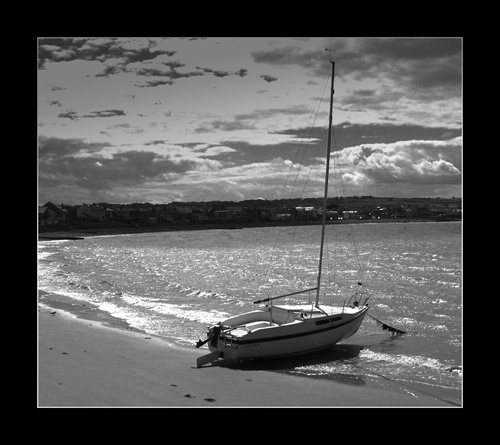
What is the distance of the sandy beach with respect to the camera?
33.8 ft

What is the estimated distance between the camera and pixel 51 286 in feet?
92.0

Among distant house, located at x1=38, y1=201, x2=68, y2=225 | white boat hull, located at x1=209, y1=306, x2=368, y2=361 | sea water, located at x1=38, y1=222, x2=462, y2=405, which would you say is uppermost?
distant house, located at x1=38, y1=201, x2=68, y2=225

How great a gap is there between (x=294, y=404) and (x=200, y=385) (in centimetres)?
210

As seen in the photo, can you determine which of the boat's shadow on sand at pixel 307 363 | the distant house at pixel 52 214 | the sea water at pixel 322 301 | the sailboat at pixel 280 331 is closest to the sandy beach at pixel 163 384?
the boat's shadow on sand at pixel 307 363

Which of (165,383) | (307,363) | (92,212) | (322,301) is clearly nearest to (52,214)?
(92,212)

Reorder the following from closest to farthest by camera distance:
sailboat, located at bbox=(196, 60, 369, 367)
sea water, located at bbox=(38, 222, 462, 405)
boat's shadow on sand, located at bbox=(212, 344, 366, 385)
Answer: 1. boat's shadow on sand, located at bbox=(212, 344, 366, 385)
2. sailboat, located at bbox=(196, 60, 369, 367)
3. sea water, located at bbox=(38, 222, 462, 405)

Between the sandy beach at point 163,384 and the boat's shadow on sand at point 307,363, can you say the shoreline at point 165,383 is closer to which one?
the sandy beach at point 163,384

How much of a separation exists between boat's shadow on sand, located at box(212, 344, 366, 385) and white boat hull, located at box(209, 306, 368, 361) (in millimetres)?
200

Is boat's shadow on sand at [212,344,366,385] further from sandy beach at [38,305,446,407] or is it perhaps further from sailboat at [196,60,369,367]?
sandy beach at [38,305,446,407]

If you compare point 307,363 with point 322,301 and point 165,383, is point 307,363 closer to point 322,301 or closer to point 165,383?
point 165,383

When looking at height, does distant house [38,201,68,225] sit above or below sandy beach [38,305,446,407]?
above

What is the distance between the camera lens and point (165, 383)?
11469 mm

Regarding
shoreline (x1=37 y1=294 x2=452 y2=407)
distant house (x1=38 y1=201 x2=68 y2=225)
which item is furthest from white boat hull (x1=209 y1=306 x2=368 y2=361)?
distant house (x1=38 y1=201 x2=68 y2=225)
